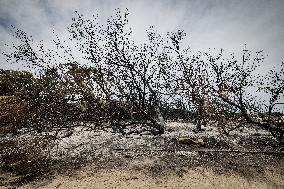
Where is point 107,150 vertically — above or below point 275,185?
above

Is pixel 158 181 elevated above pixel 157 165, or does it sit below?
below

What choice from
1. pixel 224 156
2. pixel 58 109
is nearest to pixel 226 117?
pixel 224 156

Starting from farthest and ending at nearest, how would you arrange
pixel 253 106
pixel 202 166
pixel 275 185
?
pixel 253 106
pixel 202 166
pixel 275 185

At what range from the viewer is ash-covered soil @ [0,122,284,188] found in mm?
6613

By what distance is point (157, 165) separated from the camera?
23.7ft

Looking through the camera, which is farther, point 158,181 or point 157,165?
point 157,165

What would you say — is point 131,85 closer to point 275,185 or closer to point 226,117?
point 226,117

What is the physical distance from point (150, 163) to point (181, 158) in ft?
3.02

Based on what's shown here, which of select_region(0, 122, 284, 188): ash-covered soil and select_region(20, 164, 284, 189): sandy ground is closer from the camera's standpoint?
select_region(20, 164, 284, 189): sandy ground

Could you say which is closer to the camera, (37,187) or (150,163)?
(37,187)

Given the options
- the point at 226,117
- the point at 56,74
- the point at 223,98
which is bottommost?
the point at 226,117

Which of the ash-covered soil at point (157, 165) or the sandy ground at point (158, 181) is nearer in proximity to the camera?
the sandy ground at point (158, 181)

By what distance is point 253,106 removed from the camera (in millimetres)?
11000

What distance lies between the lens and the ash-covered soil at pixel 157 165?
6.61m
